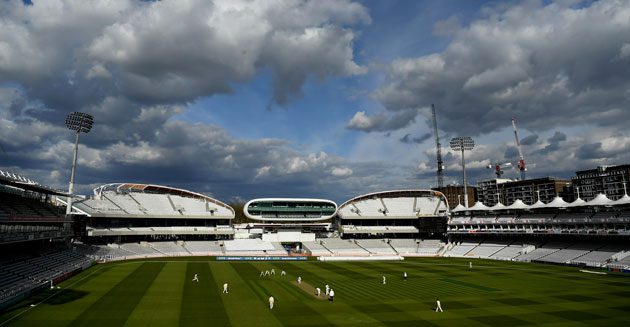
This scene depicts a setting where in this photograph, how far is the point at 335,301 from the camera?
122ft

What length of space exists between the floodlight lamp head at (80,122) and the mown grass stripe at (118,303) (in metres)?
31.3

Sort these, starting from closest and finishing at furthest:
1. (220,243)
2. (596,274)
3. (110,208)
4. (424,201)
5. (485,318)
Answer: (485,318), (596,274), (110,208), (220,243), (424,201)

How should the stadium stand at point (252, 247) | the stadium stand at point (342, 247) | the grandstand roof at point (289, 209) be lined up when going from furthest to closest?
the grandstand roof at point (289, 209) → the stadium stand at point (342, 247) → the stadium stand at point (252, 247)

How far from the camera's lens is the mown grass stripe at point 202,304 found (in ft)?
97.0

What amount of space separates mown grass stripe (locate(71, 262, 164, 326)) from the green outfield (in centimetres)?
8

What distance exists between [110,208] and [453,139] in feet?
274

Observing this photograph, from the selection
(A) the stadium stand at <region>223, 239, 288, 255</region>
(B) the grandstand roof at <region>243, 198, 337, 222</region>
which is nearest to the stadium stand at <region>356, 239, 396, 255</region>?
(B) the grandstand roof at <region>243, 198, 337, 222</region>

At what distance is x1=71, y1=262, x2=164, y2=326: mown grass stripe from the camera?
28.8 meters

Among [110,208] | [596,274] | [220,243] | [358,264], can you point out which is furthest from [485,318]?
[110,208]

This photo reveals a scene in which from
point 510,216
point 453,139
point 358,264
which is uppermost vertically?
point 453,139

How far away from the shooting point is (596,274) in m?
55.2

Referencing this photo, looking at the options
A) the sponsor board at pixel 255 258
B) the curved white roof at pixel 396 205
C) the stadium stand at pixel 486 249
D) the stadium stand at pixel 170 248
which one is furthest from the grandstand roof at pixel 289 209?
the stadium stand at pixel 486 249

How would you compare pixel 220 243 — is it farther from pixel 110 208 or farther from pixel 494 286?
pixel 494 286

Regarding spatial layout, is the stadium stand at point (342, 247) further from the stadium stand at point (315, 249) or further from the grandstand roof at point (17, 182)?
the grandstand roof at point (17, 182)
